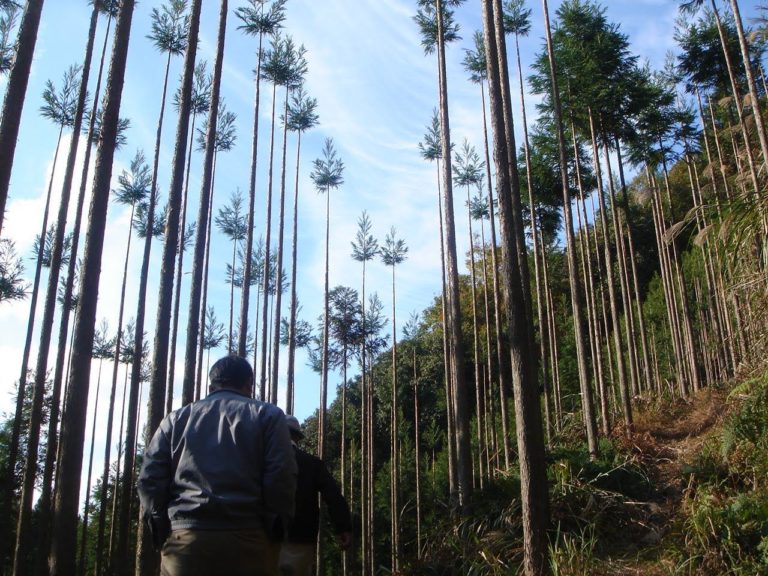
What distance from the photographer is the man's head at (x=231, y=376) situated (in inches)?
135

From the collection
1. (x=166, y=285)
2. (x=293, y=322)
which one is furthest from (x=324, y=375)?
(x=166, y=285)

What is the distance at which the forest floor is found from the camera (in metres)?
7.15

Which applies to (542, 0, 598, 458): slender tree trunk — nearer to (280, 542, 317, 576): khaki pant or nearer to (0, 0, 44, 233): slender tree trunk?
(280, 542, 317, 576): khaki pant

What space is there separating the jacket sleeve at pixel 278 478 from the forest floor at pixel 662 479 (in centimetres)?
497

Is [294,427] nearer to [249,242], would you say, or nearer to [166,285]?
[166,285]

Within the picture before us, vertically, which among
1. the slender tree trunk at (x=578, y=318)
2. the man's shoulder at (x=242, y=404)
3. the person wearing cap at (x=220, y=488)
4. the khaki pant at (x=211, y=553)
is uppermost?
the slender tree trunk at (x=578, y=318)

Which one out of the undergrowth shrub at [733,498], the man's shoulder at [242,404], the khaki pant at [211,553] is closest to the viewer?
the khaki pant at [211,553]

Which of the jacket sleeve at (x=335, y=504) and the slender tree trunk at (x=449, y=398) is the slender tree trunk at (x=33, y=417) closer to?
the slender tree trunk at (x=449, y=398)

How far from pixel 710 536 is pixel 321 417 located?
1462 centimetres

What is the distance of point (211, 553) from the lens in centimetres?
293

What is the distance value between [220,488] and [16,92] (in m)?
5.99

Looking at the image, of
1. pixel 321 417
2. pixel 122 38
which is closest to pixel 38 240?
pixel 321 417

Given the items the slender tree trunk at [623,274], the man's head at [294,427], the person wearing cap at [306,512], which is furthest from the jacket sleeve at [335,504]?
the slender tree trunk at [623,274]

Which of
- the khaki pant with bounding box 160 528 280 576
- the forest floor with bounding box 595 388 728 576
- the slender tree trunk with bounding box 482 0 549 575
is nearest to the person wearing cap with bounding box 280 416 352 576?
the khaki pant with bounding box 160 528 280 576
